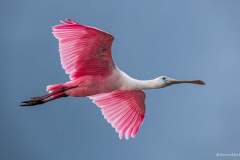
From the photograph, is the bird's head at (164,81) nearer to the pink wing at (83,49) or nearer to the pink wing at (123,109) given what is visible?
the pink wing at (123,109)

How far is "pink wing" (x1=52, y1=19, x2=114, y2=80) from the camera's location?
10.1m

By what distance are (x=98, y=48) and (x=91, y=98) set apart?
1.32m

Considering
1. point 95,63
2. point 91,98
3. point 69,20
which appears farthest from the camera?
point 91,98

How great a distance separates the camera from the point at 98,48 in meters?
10.4

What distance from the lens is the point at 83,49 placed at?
10469 millimetres

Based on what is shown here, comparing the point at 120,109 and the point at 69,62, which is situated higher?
the point at 69,62

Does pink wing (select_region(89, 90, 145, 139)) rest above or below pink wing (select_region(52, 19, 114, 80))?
below

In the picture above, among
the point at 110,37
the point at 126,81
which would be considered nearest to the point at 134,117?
the point at 126,81

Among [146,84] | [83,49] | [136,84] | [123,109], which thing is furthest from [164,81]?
[83,49]

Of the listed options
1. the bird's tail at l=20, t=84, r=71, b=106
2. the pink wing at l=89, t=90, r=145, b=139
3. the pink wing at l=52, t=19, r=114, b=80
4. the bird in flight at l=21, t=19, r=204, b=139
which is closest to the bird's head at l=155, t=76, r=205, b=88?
the bird in flight at l=21, t=19, r=204, b=139

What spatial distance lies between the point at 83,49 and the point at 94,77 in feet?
1.61

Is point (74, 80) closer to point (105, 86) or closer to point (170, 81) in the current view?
point (105, 86)

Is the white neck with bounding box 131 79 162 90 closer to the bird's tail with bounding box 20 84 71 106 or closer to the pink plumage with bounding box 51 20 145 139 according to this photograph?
the pink plumage with bounding box 51 20 145 139

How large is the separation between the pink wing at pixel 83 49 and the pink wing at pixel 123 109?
2.85 ft
